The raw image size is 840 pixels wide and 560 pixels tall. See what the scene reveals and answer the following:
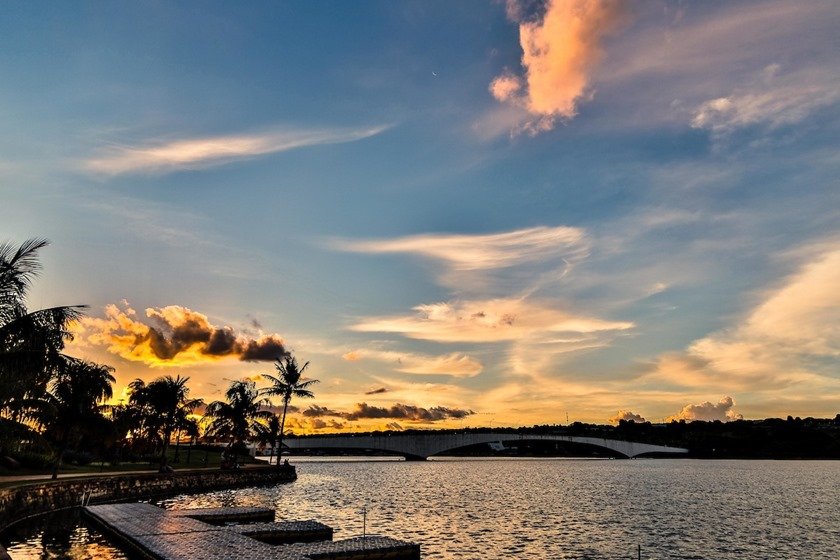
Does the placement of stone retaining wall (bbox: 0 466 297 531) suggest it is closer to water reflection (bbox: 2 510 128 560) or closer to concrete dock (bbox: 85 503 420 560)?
water reflection (bbox: 2 510 128 560)

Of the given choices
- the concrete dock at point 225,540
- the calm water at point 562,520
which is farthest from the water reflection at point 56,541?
the concrete dock at point 225,540

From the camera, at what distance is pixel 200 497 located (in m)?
67.9

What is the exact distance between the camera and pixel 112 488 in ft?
194

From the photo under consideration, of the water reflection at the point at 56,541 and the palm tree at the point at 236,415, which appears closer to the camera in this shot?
the water reflection at the point at 56,541

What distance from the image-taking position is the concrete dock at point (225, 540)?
29.7 metres

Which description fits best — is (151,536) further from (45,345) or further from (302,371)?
(302,371)

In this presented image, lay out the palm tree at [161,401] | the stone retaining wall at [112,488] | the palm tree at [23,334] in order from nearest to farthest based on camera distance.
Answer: the palm tree at [23,334] → the stone retaining wall at [112,488] → the palm tree at [161,401]

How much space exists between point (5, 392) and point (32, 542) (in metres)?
11.9

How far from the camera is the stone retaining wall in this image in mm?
41844

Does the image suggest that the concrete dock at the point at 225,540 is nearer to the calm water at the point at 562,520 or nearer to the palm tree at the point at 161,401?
the calm water at the point at 562,520

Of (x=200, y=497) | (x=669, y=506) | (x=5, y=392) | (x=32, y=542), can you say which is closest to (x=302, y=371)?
(x=200, y=497)

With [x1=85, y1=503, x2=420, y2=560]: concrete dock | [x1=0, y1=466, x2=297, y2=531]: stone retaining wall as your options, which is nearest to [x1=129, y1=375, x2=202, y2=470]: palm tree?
[x1=0, y1=466, x2=297, y2=531]: stone retaining wall

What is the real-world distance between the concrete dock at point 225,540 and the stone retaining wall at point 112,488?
14.7 ft

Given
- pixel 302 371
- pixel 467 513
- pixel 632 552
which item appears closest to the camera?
pixel 632 552
